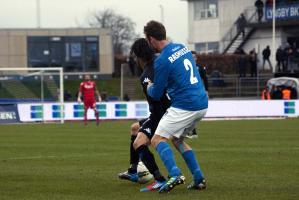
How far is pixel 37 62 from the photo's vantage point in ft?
202

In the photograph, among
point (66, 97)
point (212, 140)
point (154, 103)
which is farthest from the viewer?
point (66, 97)

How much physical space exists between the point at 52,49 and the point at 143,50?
51254 millimetres

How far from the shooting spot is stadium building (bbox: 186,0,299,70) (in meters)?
63.3

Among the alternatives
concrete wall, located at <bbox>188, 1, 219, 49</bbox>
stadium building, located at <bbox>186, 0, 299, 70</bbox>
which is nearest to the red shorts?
stadium building, located at <bbox>186, 0, 299, 70</bbox>

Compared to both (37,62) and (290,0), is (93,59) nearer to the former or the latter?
(37,62)

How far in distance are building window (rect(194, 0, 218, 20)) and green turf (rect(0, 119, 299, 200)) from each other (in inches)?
2050

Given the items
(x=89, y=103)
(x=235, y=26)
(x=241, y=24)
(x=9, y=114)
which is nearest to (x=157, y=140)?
(x=89, y=103)

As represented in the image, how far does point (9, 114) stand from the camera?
120ft

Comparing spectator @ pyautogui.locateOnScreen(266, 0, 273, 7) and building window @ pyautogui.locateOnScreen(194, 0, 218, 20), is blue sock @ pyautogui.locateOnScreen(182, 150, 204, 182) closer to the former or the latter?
spectator @ pyautogui.locateOnScreen(266, 0, 273, 7)

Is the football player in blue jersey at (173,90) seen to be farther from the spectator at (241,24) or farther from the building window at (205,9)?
the building window at (205,9)

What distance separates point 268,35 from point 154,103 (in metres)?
55.7

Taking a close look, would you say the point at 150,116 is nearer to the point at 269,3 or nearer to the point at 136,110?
the point at 136,110

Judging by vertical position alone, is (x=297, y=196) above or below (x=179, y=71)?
below

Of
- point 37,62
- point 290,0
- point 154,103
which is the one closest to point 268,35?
point 290,0
